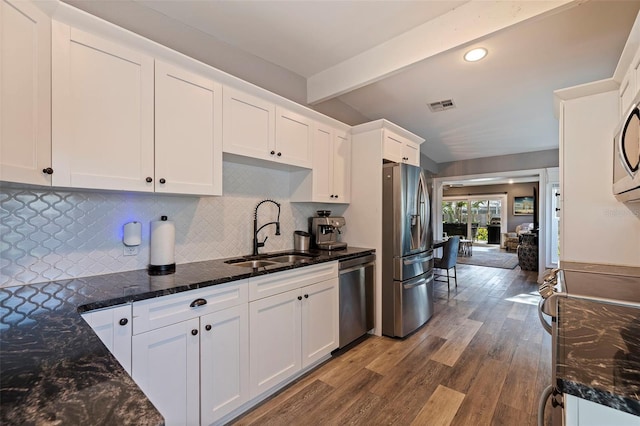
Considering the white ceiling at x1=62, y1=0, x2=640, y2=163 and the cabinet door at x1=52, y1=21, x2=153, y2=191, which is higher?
the white ceiling at x1=62, y1=0, x2=640, y2=163

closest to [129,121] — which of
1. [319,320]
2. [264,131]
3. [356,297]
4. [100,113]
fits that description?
[100,113]

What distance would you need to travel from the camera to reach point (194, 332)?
157 centimetres

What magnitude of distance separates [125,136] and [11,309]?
95 cm

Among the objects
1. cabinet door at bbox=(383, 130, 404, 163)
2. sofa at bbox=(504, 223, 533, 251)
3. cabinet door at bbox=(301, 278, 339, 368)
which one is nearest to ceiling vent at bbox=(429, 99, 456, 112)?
cabinet door at bbox=(383, 130, 404, 163)

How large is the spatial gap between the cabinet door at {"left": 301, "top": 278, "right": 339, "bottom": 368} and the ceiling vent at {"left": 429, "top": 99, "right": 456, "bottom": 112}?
2.76 meters

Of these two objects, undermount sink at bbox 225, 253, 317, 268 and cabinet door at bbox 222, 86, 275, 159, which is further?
undermount sink at bbox 225, 253, 317, 268

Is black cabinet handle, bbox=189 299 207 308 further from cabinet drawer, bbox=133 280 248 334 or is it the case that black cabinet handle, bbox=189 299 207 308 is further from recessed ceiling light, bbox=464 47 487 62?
recessed ceiling light, bbox=464 47 487 62

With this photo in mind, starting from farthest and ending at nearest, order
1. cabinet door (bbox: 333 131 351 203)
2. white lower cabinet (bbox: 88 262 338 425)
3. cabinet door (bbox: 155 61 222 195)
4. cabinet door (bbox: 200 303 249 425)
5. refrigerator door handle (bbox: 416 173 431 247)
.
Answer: refrigerator door handle (bbox: 416 173 431 247), cabinet door (bbox: 333 131 351 203), cabinet door (bbox: 155 61 222 195), cabinet door (bbox: 200 303 249 425), white lower cabinet (bbox: 88 262 338 425)

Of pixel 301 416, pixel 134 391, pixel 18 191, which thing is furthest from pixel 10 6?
pixel 301 416

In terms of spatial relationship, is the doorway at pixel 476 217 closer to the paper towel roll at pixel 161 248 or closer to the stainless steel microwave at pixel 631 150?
the stainless steel microwave at pixel 631 150

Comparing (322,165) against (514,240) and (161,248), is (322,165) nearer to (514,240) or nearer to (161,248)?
(161,248)

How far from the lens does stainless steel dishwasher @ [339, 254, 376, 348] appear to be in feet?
8.62

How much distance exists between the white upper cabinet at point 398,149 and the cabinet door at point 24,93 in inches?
105

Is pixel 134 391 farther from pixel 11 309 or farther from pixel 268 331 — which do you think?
pixel 268 331
